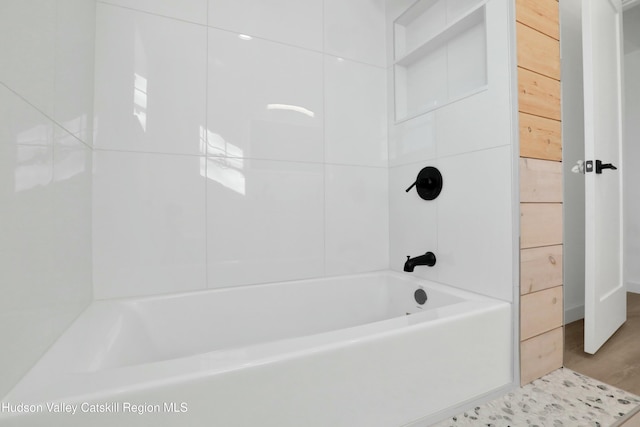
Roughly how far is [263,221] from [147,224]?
1.62ft

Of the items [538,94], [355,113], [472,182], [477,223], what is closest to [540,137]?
[538,94]

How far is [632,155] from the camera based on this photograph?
245 cm

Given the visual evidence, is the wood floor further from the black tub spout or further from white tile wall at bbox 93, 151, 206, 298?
white tile wall at bbox 93, 151, 206, 298

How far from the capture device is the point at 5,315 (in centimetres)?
52

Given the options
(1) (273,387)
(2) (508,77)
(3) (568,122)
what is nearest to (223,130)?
(1) (273,387)

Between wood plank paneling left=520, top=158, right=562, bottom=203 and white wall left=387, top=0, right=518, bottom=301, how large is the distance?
6cm

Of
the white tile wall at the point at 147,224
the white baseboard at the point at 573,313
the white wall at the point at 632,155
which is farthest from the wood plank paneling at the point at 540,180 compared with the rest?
the white wall at the point at 632,155

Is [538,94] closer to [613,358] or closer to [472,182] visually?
[472,182]

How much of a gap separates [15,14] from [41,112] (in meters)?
0.20

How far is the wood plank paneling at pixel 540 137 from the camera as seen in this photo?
107cm

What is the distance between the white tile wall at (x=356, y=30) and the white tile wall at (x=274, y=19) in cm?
7

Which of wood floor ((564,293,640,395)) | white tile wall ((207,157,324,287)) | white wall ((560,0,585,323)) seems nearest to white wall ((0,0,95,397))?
white tile wall ((207,157,324,287))

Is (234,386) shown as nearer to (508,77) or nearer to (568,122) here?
(508,77)

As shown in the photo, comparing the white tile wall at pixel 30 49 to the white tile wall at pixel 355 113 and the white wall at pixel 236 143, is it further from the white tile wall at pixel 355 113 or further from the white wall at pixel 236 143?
the white tile wall at pixel 355 113
